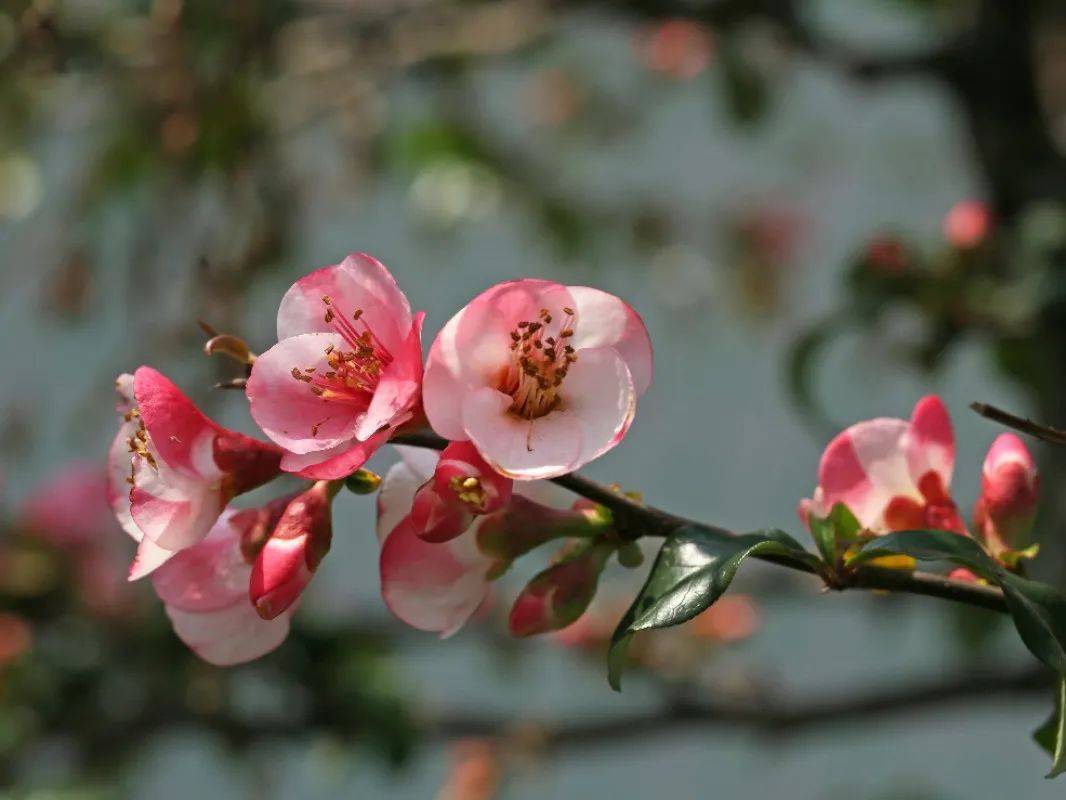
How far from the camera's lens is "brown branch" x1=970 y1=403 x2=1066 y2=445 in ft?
1.03

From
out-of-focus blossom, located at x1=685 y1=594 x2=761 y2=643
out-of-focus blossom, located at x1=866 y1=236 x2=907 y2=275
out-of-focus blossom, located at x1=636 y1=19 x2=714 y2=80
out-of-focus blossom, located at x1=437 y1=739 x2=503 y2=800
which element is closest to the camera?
out-of-focus blossom, located at x1=866 y1=236 x2=907 y2=275

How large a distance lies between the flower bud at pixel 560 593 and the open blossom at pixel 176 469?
0.27 ft

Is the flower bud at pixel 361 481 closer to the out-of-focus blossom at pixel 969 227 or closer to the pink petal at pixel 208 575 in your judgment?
the pink petal at pixel 208 575

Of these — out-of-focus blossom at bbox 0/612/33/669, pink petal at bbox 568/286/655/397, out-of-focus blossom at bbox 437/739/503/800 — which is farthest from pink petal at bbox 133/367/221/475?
out-of-focus blossom at bbox 437/739/503/800

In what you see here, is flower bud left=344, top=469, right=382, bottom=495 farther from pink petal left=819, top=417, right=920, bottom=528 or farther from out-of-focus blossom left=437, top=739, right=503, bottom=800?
out-of-focus blossom left=437, top=739, right=503, bottom=800

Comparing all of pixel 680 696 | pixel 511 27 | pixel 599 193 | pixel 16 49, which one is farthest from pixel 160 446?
pixel 599 193

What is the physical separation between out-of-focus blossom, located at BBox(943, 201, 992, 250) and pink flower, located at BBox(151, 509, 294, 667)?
0.51 metres

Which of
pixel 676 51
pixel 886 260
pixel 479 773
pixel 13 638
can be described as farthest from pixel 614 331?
pixel 676 51

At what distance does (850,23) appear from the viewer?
2500 millimetres

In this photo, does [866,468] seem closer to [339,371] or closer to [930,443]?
[930,443]

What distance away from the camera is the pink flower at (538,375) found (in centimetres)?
35

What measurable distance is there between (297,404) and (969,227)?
1.70ft

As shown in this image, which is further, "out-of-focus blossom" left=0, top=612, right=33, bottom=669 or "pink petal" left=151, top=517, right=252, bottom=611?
"out-of-focus blossom" left=0, top=612, right=33, bottom=669

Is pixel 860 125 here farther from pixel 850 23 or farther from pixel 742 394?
pixel 742 394
